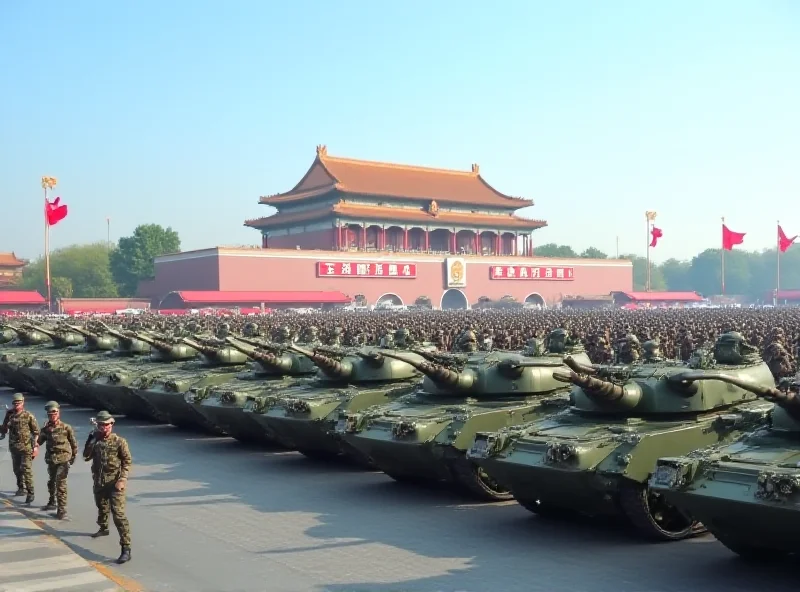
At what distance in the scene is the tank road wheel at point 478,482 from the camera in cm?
1120

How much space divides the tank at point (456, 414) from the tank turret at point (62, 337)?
15928 millimetres

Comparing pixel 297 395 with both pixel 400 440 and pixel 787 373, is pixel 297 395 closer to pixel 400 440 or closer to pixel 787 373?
pixel 400 440

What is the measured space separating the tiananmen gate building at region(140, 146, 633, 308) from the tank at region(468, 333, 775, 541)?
5577 cm

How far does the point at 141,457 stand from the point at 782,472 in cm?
1033

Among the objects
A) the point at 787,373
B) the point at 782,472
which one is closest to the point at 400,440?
the point at 782,472

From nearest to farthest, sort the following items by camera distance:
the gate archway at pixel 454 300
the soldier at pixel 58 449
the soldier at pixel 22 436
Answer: the soldier at pixel 58 449, the soldier at pixel 22 436, the gate archway at pixel 454 300

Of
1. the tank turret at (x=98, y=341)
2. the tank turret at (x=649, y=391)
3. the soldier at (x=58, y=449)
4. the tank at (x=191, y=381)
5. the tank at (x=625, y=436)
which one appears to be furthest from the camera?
the tank turret at (x=98, y=341)

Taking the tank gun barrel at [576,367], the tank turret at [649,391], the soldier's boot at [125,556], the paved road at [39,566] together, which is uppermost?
the tank gun barrel at [576,367]

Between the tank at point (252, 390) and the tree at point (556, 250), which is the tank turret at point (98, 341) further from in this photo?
the tree at point (556, 250)

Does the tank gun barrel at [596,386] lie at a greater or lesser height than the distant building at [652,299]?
lesser

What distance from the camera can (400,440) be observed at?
37.3ft

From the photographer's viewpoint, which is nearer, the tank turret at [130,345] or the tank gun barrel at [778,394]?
the tank gun barrel at [778,394]

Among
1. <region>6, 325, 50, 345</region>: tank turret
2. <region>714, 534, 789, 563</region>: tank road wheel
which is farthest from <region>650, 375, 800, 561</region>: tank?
<region>6, 325, 50, 345</region>: tank turret

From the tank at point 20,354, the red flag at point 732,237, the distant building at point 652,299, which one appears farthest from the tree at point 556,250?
the tank at point 20,354
